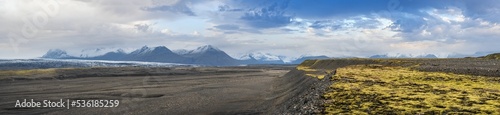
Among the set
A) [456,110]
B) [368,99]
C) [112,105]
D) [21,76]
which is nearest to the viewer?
[456,110]

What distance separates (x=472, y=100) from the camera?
90.2ft

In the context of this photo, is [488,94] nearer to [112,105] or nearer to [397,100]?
[397,100]

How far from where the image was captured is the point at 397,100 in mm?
28500

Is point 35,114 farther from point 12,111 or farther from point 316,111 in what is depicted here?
point 316,111

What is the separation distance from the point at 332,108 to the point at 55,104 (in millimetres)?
36306

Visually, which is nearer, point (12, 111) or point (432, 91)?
point (432, 91)

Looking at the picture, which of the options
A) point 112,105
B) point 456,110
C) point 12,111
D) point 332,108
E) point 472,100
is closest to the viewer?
point 456,110

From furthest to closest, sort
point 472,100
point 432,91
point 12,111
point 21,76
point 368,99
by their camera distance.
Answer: point 21,76
point 12,111
point 432,91
point 368,99
point 472,100

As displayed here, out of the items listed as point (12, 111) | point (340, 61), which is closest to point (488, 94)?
point (12, 111)

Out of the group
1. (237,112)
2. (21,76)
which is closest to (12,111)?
(237,112)

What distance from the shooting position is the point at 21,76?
355 ft

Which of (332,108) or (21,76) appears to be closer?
(332,108)

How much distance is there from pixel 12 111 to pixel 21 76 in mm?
76547

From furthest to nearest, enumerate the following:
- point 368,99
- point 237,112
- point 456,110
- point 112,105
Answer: point 112,105 < point 237,112 < point 368,99 < point 456,110
